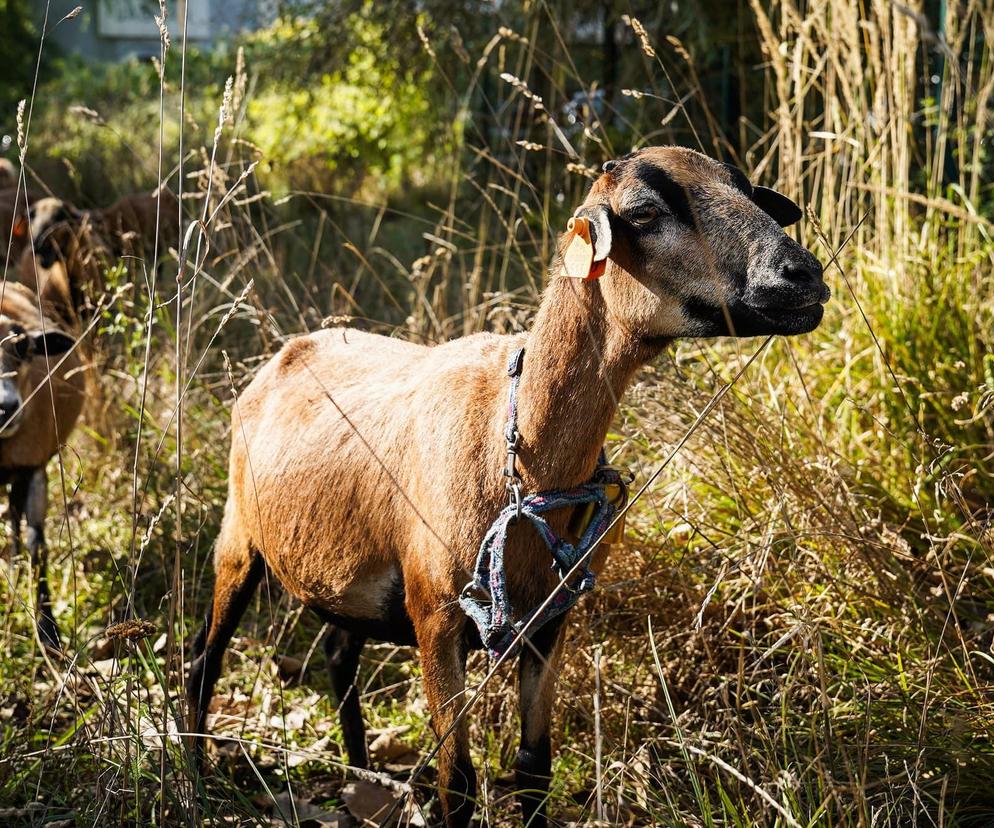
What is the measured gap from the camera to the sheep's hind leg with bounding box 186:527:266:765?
3524 mm

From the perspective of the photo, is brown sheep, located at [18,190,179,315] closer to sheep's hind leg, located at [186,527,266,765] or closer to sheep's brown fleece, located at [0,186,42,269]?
sheep's brown fleece, located at [0,186,42,269]

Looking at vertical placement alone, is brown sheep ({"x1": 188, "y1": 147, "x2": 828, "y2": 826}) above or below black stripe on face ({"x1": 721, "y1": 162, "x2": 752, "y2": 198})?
below

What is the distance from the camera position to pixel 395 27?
8.55 m

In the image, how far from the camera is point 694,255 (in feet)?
8.01

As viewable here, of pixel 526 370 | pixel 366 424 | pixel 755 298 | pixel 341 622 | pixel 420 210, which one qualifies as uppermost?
pixel 755 298

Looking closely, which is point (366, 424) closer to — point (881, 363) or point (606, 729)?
point (606, 729)

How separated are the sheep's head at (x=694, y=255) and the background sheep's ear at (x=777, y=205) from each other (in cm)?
14

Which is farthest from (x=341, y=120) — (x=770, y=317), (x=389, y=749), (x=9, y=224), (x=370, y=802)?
(x=770, y=317)

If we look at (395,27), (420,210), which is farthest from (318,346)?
(420,210)

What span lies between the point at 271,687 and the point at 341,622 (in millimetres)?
849

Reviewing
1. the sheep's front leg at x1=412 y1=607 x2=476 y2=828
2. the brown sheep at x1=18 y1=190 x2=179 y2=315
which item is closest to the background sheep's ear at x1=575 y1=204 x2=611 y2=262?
the sheep's front leg at x1=412 y1=607 x2=476 y2=828

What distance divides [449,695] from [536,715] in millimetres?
282

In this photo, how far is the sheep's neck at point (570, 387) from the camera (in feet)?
8.49

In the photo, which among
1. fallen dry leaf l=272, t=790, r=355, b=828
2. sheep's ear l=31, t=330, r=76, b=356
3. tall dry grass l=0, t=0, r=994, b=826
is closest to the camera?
tall dry grass l=0, t=0, r=994, b=826
